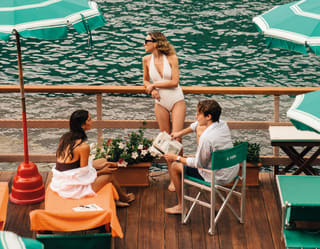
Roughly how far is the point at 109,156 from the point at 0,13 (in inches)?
84.6

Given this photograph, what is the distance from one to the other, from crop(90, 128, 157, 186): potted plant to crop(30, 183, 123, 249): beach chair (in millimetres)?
1256

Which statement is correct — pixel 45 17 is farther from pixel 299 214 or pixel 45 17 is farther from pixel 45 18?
pixel 299 214

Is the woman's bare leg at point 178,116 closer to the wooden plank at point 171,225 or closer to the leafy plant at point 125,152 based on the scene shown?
the leafy plant at point 125,152

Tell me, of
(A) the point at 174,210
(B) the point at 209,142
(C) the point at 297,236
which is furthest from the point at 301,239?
(A) the point at 174,210

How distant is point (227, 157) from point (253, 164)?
1.26m

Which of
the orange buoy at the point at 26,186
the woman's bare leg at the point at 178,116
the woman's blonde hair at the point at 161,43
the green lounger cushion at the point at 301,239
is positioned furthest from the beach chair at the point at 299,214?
the orange buoy at the point at 26,186

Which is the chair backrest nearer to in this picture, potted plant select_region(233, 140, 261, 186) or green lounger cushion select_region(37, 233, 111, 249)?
potted plant select_region(233, 140, 261, 186)

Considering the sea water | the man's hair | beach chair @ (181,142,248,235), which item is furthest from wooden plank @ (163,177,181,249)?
the sea water

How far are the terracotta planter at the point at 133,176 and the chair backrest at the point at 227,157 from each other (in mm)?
1437

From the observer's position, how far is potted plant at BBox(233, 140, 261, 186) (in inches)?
270

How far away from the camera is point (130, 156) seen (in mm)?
6855

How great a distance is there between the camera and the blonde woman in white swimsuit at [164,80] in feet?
21.6

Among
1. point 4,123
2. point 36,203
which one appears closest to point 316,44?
point 36,203

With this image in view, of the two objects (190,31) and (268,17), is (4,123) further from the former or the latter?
(190,31)
